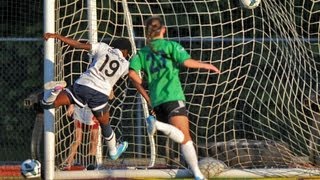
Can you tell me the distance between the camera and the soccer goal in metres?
10.1

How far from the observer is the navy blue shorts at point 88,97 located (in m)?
9.80

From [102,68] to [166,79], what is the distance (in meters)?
1.37

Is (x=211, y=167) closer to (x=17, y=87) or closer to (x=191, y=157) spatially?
(x=191, y=157)

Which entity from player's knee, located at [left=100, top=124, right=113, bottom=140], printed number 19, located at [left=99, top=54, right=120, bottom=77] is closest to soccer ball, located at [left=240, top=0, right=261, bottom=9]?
printed number 19, located at [left=99, top=54, right=120, bottom=77]

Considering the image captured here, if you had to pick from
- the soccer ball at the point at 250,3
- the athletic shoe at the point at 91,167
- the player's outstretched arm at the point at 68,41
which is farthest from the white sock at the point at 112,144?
the soccer ball at the point at 250,3

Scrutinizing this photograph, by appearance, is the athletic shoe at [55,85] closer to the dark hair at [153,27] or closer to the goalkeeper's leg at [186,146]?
the dark hair at [153,27]

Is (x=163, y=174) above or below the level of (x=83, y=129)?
below

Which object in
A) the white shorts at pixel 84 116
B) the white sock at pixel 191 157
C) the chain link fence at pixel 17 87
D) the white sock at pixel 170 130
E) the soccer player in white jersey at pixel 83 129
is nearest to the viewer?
the white sock at pixel 170 130

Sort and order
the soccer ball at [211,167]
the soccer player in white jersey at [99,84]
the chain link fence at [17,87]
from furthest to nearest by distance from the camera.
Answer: the chain link fence at [17,87]
the soccer player in white jersey at [99,84]
the soccer ball at [211,167]

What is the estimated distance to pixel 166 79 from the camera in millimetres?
8617

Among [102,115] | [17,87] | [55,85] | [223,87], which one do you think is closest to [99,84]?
[102,115]

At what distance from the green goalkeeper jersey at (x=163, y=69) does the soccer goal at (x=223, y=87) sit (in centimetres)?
142

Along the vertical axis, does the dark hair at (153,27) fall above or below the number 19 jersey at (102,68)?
above

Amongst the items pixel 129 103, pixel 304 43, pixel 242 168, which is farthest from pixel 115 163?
pixel 304 43
